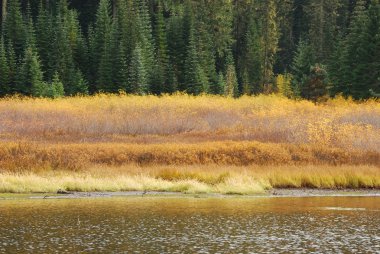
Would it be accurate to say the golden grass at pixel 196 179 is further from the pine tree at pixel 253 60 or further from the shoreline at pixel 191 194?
the pine tree at pixel 253 60

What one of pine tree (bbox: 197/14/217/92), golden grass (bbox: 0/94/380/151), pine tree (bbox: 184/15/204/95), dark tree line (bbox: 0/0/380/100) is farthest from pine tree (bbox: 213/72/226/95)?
golden grass (bbox: 0/94/380/151)

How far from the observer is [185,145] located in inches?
1341

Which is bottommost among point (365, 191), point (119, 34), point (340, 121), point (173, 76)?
point (365, 191)

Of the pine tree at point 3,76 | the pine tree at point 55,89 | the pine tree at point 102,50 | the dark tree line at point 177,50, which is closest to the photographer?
the pine tree at point 55,89

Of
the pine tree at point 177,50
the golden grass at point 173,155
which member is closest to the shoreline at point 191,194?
the golden grass at point 173,155

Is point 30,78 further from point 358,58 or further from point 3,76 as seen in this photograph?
point 358,58

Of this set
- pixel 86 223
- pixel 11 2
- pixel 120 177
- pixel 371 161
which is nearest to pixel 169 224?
pixel 86 223

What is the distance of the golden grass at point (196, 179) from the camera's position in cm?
2761

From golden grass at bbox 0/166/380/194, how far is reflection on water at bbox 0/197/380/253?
180 cm

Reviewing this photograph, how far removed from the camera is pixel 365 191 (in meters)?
28.8

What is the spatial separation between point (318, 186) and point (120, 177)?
9.22 metres

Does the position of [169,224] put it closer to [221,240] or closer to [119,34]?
[221,240]

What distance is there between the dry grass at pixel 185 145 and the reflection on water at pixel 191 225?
3075mm

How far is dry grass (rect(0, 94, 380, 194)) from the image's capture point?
95.1 ft
